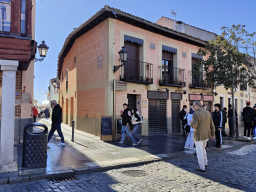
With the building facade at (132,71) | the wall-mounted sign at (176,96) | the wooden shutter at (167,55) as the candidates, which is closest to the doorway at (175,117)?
the building facade at (132,71)

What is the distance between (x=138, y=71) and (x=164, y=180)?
8348mm

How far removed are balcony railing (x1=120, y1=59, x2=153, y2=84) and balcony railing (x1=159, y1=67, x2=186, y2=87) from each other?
136 cm

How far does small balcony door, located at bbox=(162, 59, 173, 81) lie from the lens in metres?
14.1

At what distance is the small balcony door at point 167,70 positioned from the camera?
1406cm

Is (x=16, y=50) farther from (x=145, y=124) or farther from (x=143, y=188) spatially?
(x=145, y=124)

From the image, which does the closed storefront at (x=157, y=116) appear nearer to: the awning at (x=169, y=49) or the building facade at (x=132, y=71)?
the building facade at (x=132, y=71)

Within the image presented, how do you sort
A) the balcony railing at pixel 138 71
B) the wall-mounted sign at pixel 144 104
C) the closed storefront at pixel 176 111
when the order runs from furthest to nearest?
the closed storefront at pixel 176 111 → the wall-mounted sign at pixel 144 104 → the balcony railing at pixel 138 71

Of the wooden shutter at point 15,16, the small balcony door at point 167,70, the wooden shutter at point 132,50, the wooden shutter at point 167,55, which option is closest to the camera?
the wooden shutter at point 15,16

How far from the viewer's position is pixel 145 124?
12.5 metres

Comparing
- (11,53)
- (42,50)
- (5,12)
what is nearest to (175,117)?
(42,50)

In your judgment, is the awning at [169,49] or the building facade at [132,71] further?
the awning at [169,49]

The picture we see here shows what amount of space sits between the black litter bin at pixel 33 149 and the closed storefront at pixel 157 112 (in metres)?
7.88

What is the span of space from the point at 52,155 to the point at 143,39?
8203 millimetres

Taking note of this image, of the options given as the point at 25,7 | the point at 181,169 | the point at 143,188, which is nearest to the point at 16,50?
the point at 25,7
